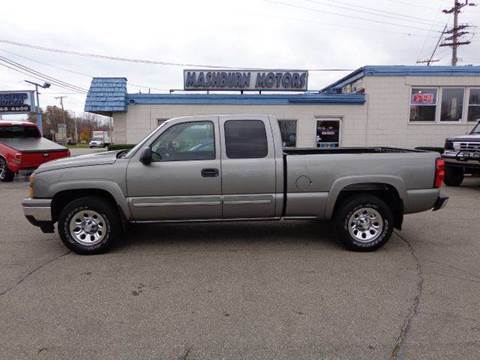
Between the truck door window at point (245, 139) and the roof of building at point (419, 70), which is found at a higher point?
the roof of building at point (419, 70)

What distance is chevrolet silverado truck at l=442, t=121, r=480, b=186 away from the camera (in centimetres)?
935

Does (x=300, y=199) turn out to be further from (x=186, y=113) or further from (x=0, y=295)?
(x=186, y=113)

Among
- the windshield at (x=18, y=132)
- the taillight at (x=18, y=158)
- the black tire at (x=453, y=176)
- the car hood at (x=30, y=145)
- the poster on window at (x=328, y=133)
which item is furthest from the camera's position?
the poster on window at (x=328, y=133)

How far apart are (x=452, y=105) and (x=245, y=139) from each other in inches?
556

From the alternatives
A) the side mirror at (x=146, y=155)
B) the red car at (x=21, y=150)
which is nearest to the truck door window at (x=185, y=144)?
the side mirror at (x=146, y=155)

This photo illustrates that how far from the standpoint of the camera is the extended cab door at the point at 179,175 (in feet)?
15.3

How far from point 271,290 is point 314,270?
781 millimetres

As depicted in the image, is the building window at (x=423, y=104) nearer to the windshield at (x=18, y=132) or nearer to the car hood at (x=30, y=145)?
the car hood at (x=30, y=145)

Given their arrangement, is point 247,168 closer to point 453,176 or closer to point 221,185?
point 221,185

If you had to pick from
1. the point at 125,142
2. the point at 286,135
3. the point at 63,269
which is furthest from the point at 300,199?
the point at 125,142

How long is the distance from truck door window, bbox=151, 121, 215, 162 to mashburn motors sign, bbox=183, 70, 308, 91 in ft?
38.7

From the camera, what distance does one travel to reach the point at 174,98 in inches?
586

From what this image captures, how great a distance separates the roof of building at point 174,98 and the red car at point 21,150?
101 inches

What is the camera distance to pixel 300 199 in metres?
4.84
